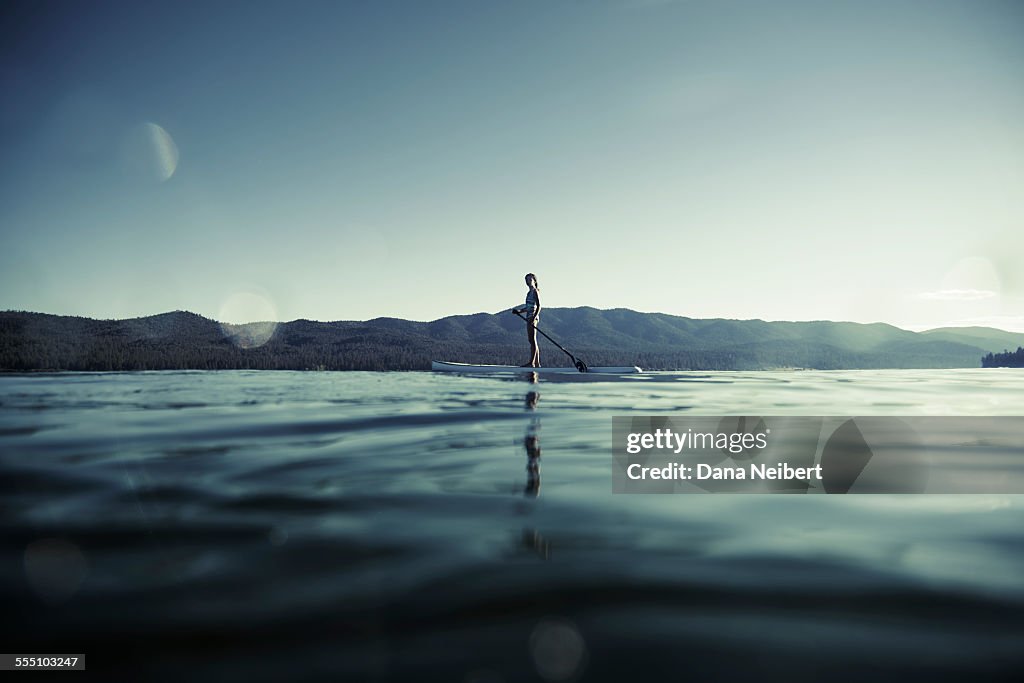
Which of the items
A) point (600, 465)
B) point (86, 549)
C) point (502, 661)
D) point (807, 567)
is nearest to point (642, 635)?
point (502, 661)

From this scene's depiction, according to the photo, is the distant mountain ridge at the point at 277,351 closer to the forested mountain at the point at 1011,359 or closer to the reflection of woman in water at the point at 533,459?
the forested mountain at the point at 1011,359

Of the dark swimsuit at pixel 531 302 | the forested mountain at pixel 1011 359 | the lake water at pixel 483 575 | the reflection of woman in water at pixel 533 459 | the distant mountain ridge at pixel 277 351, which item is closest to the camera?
the lake water at pixel 483 575

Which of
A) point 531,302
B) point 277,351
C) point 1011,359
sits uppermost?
point 531,302

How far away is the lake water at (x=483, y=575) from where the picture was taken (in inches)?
80.2

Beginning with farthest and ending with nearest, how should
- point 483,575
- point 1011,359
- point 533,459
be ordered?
1. point 1011,359
2. point 533,459
3. point 483,575

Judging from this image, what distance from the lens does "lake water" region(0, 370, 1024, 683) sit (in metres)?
2.04

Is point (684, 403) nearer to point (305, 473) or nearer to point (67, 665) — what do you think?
point (305, 473)

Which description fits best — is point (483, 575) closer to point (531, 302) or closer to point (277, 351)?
point (531, 302)

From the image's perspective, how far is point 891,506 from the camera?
14.2ft

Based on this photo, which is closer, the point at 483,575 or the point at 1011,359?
the point at 483,575

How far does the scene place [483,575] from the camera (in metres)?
2.78

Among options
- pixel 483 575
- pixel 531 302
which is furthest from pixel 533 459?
pixel 531 302

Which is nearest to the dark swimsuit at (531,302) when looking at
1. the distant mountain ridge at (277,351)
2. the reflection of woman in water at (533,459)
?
the reflection of woman in water at (533,459)

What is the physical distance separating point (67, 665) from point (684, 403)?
12.1 metres
